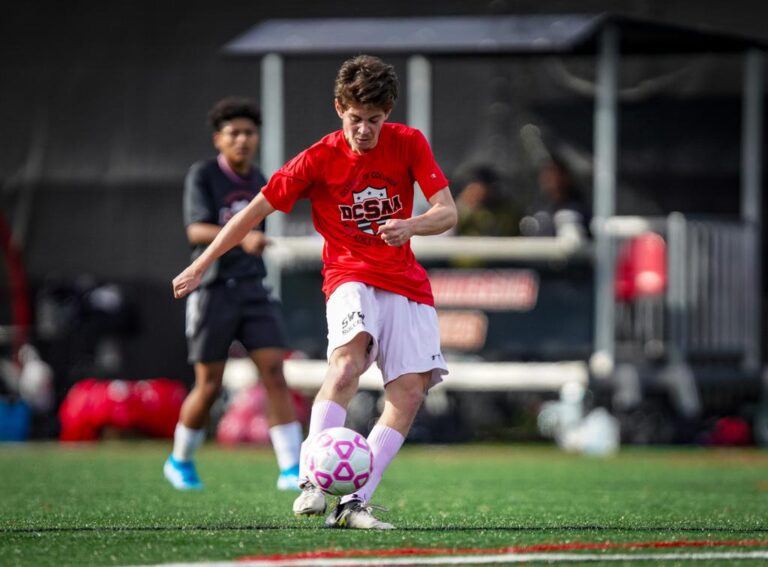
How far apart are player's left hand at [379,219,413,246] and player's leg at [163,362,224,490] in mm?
2994

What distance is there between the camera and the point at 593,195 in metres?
17.3

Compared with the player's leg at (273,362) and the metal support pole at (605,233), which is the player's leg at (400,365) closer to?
the player's leg at (273,362)

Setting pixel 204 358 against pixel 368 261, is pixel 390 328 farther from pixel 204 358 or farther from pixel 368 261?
pixel 204 358

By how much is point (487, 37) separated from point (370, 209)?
8.90 metres

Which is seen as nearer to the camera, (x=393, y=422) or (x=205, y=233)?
(x=393, y=422)

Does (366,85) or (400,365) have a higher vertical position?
(366,85)

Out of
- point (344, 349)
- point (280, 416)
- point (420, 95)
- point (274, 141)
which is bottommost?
point (280, 416)

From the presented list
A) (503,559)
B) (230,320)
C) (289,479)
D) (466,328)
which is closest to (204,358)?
(230,320)

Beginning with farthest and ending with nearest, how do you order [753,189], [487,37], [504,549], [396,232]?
[753,189] → [487,37] → [396,232] → [504,549]

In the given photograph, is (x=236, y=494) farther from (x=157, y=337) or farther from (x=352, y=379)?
(x=157, y=337)

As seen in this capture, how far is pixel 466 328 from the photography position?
1495 centimetres

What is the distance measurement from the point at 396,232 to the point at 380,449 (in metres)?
0.89

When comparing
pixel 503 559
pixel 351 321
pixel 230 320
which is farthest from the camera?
pixel 230 320

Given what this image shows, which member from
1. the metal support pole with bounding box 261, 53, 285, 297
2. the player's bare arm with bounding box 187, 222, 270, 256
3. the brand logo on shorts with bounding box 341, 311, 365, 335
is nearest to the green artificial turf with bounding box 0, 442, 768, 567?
the brand logo on shorts with bounding box 341, 311, 365, 335
